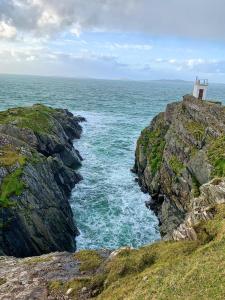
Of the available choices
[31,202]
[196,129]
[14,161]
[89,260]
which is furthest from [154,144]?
[89,260]

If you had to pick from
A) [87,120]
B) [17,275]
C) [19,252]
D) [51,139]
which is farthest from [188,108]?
[87,120]

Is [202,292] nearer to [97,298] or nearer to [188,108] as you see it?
[97,298]

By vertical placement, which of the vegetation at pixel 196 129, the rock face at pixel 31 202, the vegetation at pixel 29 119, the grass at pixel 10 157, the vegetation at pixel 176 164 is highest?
the vegetation at pixel 196 129

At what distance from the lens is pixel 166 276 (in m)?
23.2

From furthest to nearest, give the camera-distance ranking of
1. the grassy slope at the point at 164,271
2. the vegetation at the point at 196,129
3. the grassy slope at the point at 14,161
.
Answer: the vegetation at the point at 196,129
the grassy slope at the point at 14,161
the grassy slope at the point at 164,271

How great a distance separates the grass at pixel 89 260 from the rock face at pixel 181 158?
1414cm

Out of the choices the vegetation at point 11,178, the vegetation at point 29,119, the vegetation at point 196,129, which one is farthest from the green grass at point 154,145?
the vegetation at point 11,178

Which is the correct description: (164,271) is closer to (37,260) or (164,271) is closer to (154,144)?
(37,260)

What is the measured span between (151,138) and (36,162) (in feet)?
98.8

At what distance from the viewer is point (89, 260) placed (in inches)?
1168

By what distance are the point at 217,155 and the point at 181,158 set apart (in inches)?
400

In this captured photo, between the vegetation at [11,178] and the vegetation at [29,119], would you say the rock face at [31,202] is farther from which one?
the vegetation at [29,119]

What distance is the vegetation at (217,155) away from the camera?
47750mm

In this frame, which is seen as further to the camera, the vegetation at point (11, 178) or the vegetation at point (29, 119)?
the vegetation at point (29, 119)
